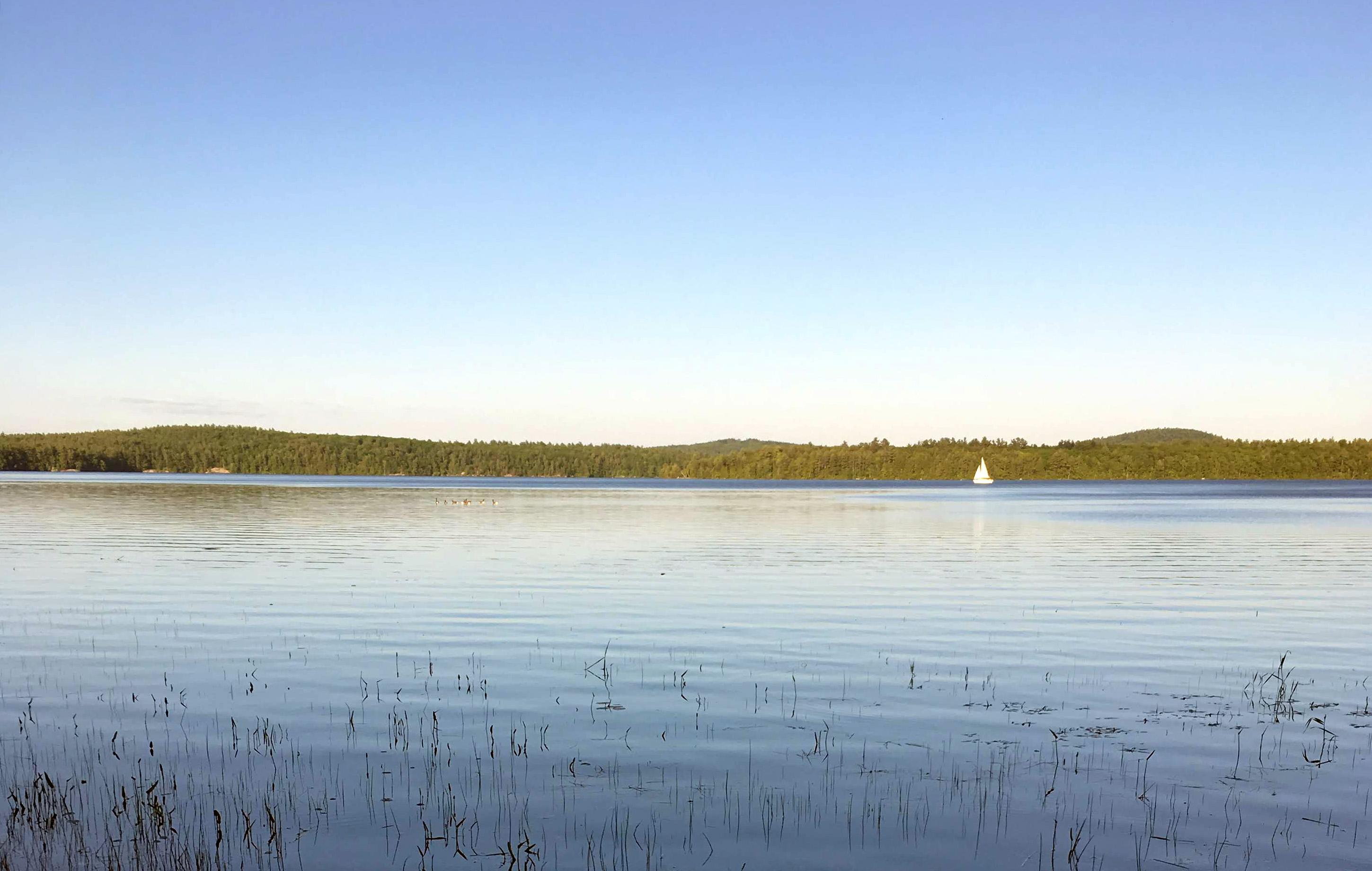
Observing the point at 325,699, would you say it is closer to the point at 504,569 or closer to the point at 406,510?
the point at 504,569

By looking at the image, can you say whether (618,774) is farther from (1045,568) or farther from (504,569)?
(1045,568)

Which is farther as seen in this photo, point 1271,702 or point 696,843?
point 1271,702

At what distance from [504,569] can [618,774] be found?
2398 cm

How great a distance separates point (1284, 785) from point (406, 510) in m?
73.6

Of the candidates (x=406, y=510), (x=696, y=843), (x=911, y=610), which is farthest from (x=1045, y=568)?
(x=406, y=510)

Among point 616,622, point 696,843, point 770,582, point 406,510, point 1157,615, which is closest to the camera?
point 696,843

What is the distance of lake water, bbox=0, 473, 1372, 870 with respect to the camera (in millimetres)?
10133

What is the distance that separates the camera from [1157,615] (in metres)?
25.6

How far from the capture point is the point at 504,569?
35500 millimetres

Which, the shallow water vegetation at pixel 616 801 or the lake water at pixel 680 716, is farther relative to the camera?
the lake water at pixel 680 716

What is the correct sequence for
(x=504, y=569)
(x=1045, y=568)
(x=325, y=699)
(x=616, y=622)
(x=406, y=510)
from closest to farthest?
(x=325, y=699) < (x=616, y=622) < (x=504, y=569) < (x=1045, y=568) < (x=406, y=510)

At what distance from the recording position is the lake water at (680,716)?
1013 centimetres

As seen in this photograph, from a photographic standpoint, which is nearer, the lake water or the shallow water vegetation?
the shallow water vegetation

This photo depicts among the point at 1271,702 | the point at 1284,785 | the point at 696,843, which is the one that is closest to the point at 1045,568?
the point at 1271,702
